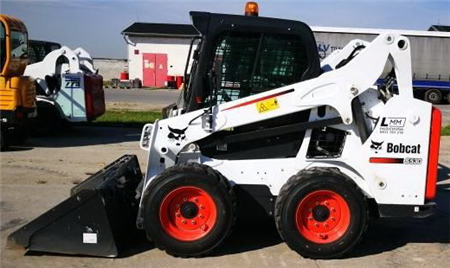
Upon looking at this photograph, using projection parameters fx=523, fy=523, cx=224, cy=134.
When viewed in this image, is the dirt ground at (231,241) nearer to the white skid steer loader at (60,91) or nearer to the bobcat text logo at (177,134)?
the bobcat text logo at (177,134)

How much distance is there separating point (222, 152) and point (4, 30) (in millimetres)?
Result: 6606

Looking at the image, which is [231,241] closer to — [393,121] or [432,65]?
[393,121]

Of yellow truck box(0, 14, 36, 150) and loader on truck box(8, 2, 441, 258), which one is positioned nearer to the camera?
loader on truck box(8, 2, 441, 258)

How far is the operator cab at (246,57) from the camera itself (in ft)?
16.4

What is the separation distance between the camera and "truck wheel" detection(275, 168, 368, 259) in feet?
15.6

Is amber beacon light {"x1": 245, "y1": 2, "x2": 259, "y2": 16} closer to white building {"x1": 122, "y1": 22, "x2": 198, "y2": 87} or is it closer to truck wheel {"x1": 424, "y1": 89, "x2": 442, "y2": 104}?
truck wheel {"x1": 424, "y1": 89, "x2": 442, "y2": 104}

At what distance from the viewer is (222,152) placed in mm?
5105

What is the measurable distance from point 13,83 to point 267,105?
22.0 ft

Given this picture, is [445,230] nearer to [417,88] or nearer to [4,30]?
[4,30]

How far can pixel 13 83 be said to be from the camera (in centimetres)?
990

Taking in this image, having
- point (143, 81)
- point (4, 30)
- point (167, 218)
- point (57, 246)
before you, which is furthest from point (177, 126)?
point (143, 81)

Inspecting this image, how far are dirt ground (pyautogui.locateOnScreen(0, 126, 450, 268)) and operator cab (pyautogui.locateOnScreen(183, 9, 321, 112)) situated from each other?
1.47 metres

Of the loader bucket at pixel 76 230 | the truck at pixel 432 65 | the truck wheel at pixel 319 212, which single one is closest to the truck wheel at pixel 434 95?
the truck at pixel 432 65

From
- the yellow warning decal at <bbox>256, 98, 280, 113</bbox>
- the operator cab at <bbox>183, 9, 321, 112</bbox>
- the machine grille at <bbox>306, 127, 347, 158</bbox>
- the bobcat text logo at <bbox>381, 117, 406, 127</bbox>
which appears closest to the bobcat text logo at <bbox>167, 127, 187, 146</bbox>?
the operator cab at <bbox>183, 9, 321, 112</bbox>
